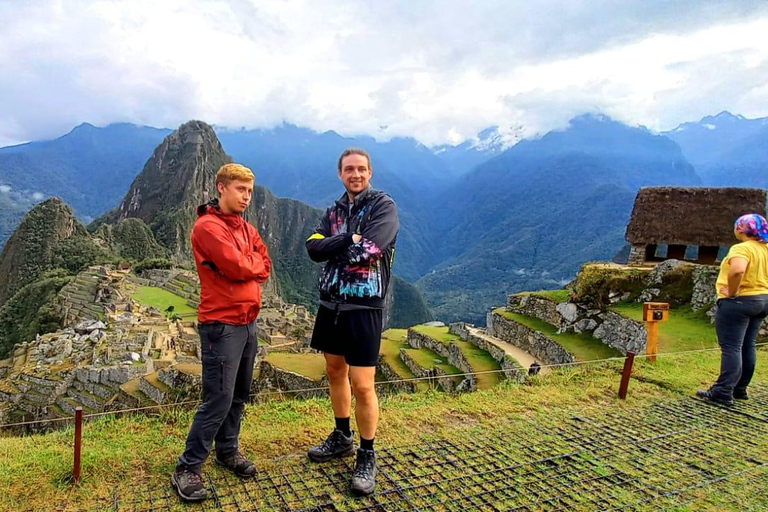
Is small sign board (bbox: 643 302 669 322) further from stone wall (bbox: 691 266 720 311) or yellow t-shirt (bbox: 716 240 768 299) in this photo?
stone wall (bbox: 691 266 720 311)

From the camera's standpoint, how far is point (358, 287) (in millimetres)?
2953

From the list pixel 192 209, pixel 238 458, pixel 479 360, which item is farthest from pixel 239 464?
pixel 192 209

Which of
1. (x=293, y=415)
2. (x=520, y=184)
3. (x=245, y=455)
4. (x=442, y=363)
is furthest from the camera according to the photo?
(x=520, y=184)

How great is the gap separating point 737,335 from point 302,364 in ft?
40.6

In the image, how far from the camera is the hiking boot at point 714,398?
16.2 feet

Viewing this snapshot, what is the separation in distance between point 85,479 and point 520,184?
185 meters

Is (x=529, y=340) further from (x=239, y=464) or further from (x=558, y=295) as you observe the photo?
(x=239, y=464)

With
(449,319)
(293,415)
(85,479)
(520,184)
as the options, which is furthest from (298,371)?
(520,184)

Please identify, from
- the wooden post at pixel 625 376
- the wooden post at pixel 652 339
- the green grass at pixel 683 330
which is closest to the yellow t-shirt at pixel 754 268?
the wooden post at pixel 625 376

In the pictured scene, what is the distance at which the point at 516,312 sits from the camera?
1392 cm

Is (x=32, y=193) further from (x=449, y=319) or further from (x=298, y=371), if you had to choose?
(x=298, y=371)

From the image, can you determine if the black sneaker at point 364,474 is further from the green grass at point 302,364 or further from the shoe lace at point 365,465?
the green grass at point 302,364

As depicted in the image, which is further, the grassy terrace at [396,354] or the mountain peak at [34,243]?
the mountain peak at [34,243]

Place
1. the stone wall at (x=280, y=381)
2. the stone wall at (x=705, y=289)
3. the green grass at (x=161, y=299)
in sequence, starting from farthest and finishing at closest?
the green grass at (x=161, y=299), the stone wall at (x=280, y=381), the stone wall at (x=705, y=289)
